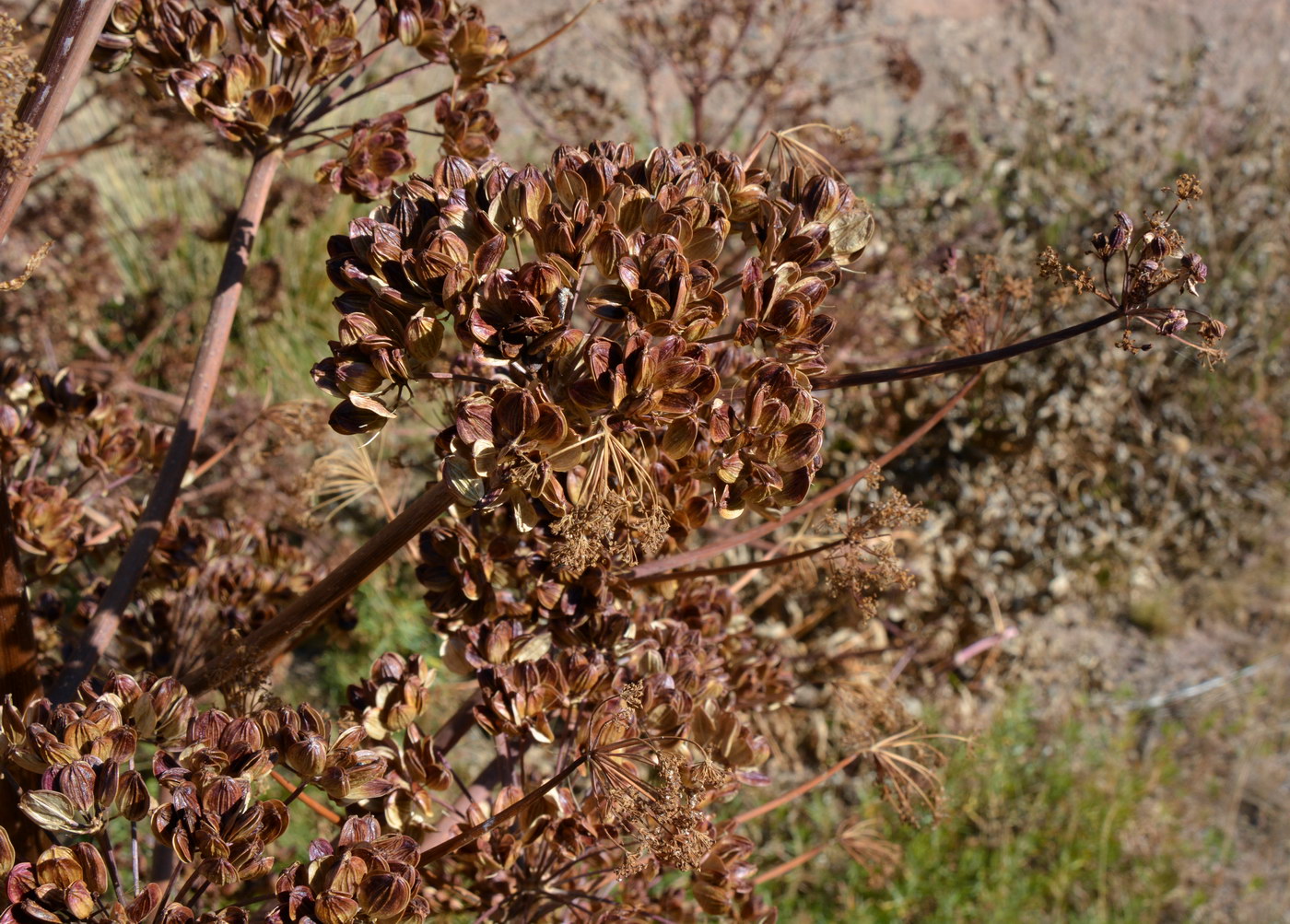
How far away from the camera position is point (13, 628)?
123 cm

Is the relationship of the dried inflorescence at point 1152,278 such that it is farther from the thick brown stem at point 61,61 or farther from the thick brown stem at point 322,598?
the thick brown stem at point 61,61

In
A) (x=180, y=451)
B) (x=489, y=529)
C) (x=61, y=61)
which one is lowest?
(x=489, y=529)

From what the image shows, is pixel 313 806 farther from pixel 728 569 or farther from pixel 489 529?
pixel 728 569

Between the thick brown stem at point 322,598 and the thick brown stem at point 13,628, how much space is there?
182 mm

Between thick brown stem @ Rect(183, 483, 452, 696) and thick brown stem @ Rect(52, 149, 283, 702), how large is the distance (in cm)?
15

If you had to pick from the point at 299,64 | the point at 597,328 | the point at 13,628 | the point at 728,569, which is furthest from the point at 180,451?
the point at 728,569

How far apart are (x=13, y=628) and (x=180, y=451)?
32 centimetres

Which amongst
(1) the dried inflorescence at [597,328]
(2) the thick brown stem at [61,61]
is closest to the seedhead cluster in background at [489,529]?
(1) the dried inflorescence at [597,328]

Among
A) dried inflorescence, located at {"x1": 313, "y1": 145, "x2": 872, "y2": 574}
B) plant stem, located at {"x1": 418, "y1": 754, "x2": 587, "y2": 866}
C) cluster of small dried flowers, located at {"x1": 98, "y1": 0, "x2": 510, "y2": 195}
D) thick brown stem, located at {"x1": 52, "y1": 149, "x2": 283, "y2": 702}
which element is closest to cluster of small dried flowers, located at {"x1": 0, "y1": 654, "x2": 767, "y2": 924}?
plant stem, located at {"x1": 418, "y1": 754, "x2": 587, "y2": 866}

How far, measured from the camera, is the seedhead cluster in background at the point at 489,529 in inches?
40.4

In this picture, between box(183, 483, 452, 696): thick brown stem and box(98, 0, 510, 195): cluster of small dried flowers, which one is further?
box(98, 0, 510, 195): cluster of small dried flowers

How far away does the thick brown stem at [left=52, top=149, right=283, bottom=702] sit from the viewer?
138 centimetres

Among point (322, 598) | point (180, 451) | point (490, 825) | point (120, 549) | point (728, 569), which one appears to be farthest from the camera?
point (120, 549)

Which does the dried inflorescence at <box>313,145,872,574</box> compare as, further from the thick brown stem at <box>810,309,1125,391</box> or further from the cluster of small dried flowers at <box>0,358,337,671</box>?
the cluster of small dried flowers at <box>0,358,337,671</box>
